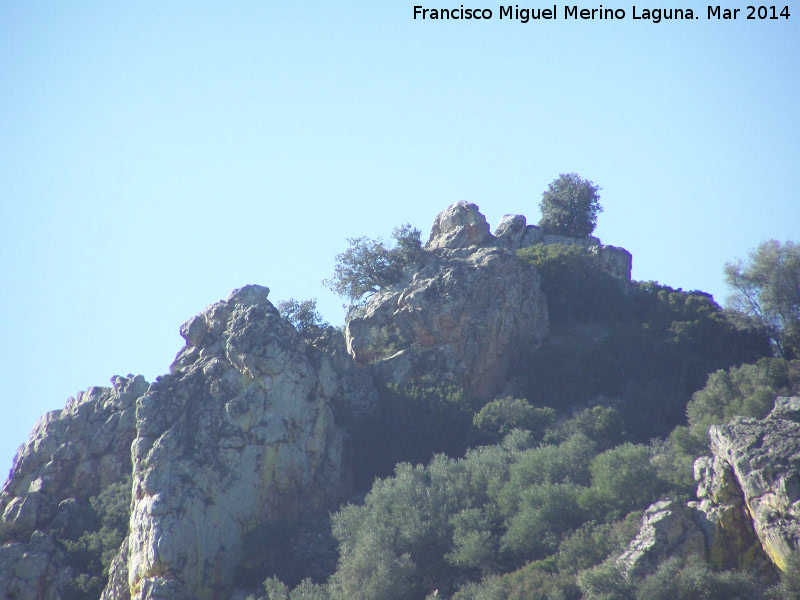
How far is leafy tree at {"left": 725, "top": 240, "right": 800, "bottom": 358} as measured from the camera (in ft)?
151

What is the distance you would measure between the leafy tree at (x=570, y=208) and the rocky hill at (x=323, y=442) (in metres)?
11.0

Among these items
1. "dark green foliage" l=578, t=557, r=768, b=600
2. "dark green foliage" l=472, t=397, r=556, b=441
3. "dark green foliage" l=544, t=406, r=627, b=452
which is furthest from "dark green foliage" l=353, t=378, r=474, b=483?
"dark green foliage" l=578, t=557, r=768, b=600

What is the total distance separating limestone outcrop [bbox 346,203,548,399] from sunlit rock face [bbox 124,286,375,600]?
368 cm

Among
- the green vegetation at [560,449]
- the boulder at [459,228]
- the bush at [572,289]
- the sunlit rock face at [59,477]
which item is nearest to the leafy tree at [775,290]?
the green vegetation at [560,449]

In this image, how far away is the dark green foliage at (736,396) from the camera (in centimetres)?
3241

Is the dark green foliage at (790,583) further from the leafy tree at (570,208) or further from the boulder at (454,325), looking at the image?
Result: the leafy tree at (570,208)

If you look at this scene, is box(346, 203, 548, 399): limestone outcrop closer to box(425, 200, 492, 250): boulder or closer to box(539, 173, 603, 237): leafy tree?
box(425, 200, 492, 250): boulder

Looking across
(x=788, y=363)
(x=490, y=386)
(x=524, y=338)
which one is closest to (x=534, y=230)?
(x=524, y=338)

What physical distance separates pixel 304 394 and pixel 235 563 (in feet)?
28.0

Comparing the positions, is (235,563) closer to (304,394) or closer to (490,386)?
(304,394)

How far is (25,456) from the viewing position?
128 feet

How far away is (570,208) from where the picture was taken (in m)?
61.5

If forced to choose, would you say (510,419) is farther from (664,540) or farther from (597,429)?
(664,540)

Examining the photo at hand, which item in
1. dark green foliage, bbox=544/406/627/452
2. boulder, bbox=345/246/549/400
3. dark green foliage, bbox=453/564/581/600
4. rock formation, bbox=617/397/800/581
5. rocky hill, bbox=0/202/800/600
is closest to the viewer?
rock formation, bbox=617/397/800/581
